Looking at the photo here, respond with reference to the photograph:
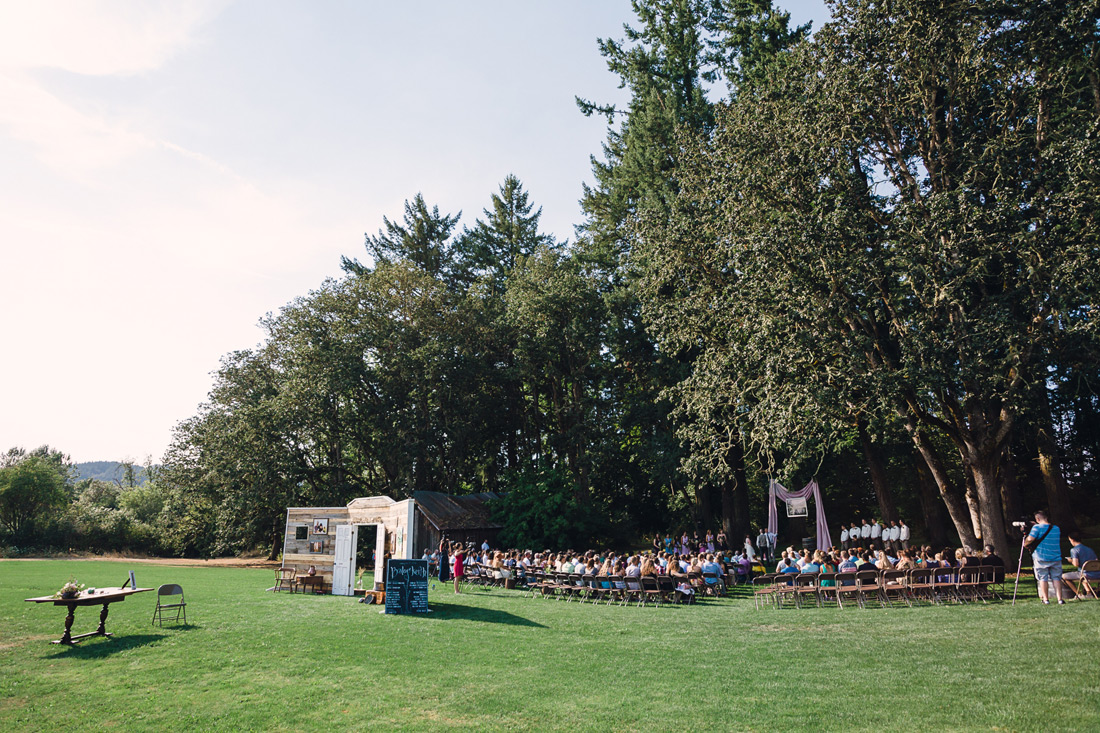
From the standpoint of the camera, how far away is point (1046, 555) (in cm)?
1246

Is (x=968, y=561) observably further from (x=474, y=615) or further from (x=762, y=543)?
(x=762, y=543)

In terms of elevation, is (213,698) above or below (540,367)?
below

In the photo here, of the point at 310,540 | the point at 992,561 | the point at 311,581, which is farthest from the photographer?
the point at 310,540

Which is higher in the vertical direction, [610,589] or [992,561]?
[992,561]

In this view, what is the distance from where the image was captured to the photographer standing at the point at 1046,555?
12328 mm

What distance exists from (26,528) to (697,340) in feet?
158

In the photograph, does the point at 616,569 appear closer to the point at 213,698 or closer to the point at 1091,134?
the point at 213,698

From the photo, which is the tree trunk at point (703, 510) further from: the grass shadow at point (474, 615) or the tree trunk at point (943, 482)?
the grass shadow at point (474, 615)

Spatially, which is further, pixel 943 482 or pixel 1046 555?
pixel 943 482

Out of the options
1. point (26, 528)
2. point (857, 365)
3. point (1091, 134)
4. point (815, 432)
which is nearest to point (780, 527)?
point (815, 432)

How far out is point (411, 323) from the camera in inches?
1404

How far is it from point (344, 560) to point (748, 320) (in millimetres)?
14008

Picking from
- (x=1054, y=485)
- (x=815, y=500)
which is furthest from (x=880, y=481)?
(x=1054, y=485)

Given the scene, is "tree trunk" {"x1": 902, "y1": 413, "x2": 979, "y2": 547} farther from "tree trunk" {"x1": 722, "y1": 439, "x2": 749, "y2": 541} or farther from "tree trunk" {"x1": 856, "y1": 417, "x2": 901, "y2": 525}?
"tree trunk" {"x1": 722, "y1": 439, "x2": 749, "y2": 541}
